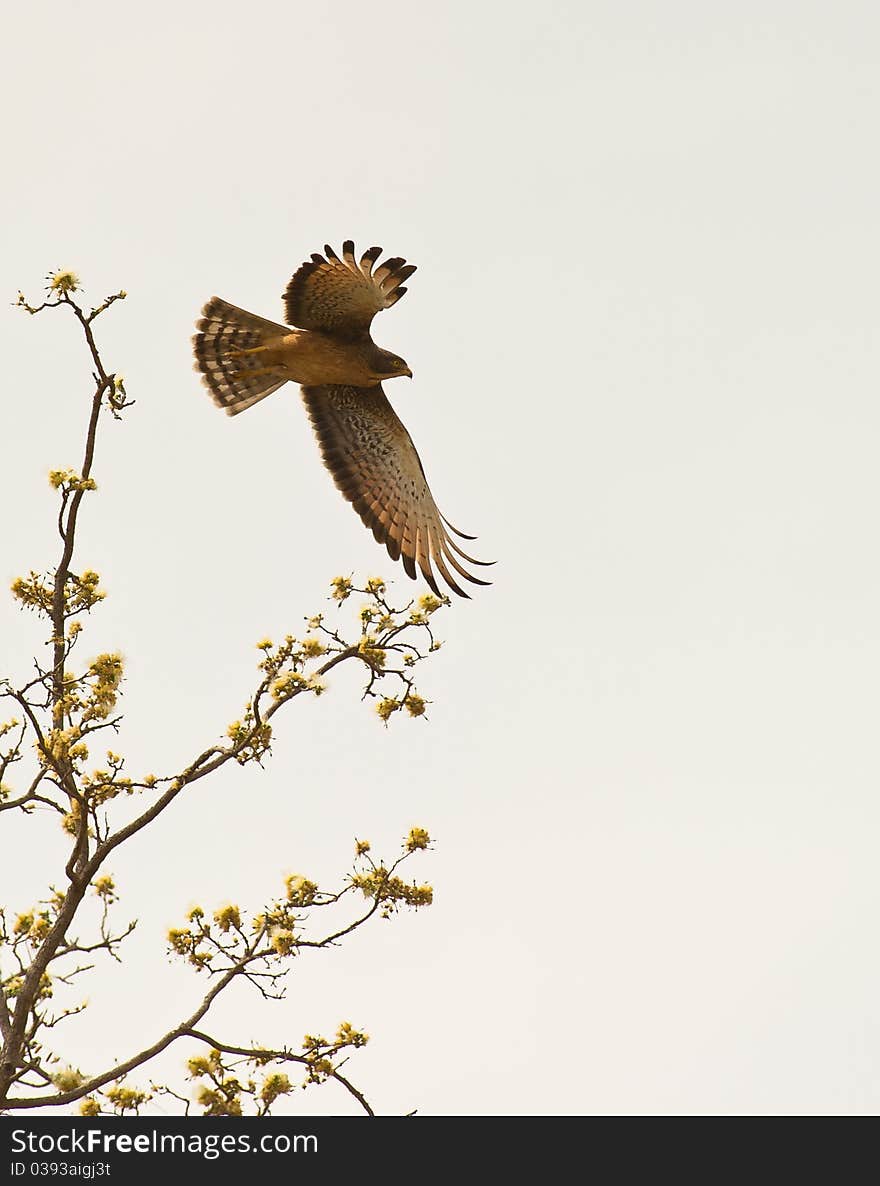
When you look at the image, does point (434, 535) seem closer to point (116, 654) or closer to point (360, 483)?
point (360, 483)

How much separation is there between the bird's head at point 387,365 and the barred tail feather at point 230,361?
0.77 meters

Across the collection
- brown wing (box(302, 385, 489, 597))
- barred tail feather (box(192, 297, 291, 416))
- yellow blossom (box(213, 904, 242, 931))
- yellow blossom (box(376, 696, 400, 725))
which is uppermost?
barred tail feather (box(192, 297, 291, 416))

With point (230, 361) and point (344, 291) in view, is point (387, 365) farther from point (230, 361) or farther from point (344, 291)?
point (230, 361)

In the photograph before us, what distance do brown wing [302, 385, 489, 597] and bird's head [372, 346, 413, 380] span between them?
373mm

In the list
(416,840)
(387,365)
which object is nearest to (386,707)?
(416,840)

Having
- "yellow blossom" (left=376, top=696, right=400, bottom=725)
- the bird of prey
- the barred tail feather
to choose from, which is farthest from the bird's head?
"yellow blossom" (left=376, top=696, right=400, bottom=725)

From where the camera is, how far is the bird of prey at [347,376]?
10445 millimetres

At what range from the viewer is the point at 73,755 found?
7.80m

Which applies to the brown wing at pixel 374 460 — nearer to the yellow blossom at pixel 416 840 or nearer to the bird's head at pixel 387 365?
the bird's head at pixel 387 365

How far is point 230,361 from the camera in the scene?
1131cm

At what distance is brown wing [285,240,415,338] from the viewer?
10.4 metres

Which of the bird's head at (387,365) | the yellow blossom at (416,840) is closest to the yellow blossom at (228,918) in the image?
the yellow blossom at (416,840)

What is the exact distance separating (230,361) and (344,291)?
3.93 feet

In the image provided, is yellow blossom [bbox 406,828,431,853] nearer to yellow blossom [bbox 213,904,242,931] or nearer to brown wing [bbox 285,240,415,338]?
yellow blossom [bbox 213,904,242,931]
